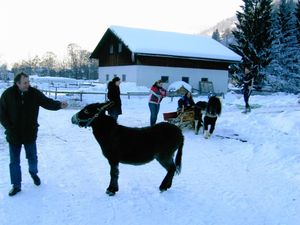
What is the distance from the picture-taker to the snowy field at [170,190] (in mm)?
4641

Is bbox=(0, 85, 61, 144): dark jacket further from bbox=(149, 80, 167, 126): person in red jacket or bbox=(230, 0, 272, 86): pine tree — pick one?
bbox=(230, 0, 272, 86): pine tree

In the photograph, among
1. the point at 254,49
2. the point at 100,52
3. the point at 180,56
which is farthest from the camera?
the point at 100,52

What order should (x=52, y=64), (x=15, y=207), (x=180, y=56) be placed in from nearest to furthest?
(x=15, y=207) < (x=180, y=56) < (x=52, y=64)

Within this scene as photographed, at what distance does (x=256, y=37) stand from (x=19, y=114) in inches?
1360

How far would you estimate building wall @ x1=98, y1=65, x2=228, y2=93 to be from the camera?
29639mm

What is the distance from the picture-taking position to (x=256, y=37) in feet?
118

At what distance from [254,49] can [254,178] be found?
31562 mm

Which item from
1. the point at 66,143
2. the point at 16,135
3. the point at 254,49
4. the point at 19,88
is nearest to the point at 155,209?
the point at 16,135

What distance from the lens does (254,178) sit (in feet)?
21.4

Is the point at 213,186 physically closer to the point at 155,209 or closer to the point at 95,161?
the point at 155,209

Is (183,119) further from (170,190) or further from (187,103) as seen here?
(170,190)

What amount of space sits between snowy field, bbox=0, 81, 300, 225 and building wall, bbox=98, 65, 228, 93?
66.4ft

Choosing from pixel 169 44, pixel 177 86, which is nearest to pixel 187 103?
pixel 177 86

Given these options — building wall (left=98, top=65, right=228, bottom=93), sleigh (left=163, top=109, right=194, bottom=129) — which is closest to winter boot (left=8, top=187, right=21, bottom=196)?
sleigh (left=163, top=109, right=194, bottom=129)
